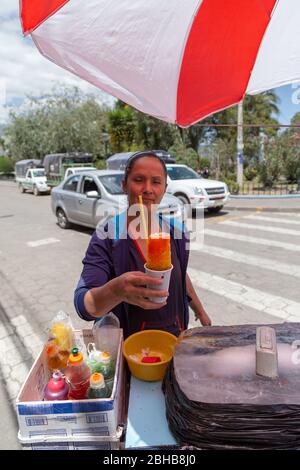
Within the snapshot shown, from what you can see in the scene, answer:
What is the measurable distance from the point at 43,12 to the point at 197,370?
1.55m

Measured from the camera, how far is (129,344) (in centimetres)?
164

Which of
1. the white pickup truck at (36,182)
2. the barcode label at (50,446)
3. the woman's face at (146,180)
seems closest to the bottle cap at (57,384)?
the barcode label at (50,446)

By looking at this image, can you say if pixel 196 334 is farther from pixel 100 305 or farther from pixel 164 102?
pixel 164 102

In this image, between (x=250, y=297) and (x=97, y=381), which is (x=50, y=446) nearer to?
(x=97, y=381)

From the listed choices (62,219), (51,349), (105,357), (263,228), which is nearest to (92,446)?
(105,357)

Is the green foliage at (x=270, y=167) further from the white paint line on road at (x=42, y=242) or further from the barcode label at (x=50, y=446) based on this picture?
the barcode label at (x=50, y=446)

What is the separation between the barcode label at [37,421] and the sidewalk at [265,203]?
1150 cm

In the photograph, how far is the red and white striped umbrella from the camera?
1.41 meters

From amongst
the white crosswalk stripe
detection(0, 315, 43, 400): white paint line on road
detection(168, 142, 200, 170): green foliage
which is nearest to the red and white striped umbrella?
detection(0, 315, 43, 400): white paint line on road

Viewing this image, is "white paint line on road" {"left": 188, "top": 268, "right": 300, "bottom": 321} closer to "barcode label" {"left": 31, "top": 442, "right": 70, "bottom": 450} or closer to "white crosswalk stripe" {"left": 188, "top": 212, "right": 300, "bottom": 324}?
"white crosswalk stripe" {"left": 188, "top": 212, "right": 300, "bottom": 324}

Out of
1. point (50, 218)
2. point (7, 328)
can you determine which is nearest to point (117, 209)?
point (7, 328)

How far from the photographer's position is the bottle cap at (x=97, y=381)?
1.28 m

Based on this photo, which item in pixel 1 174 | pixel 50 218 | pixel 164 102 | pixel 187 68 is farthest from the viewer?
pixel 1 174

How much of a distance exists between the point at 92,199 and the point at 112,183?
25.9 inches
